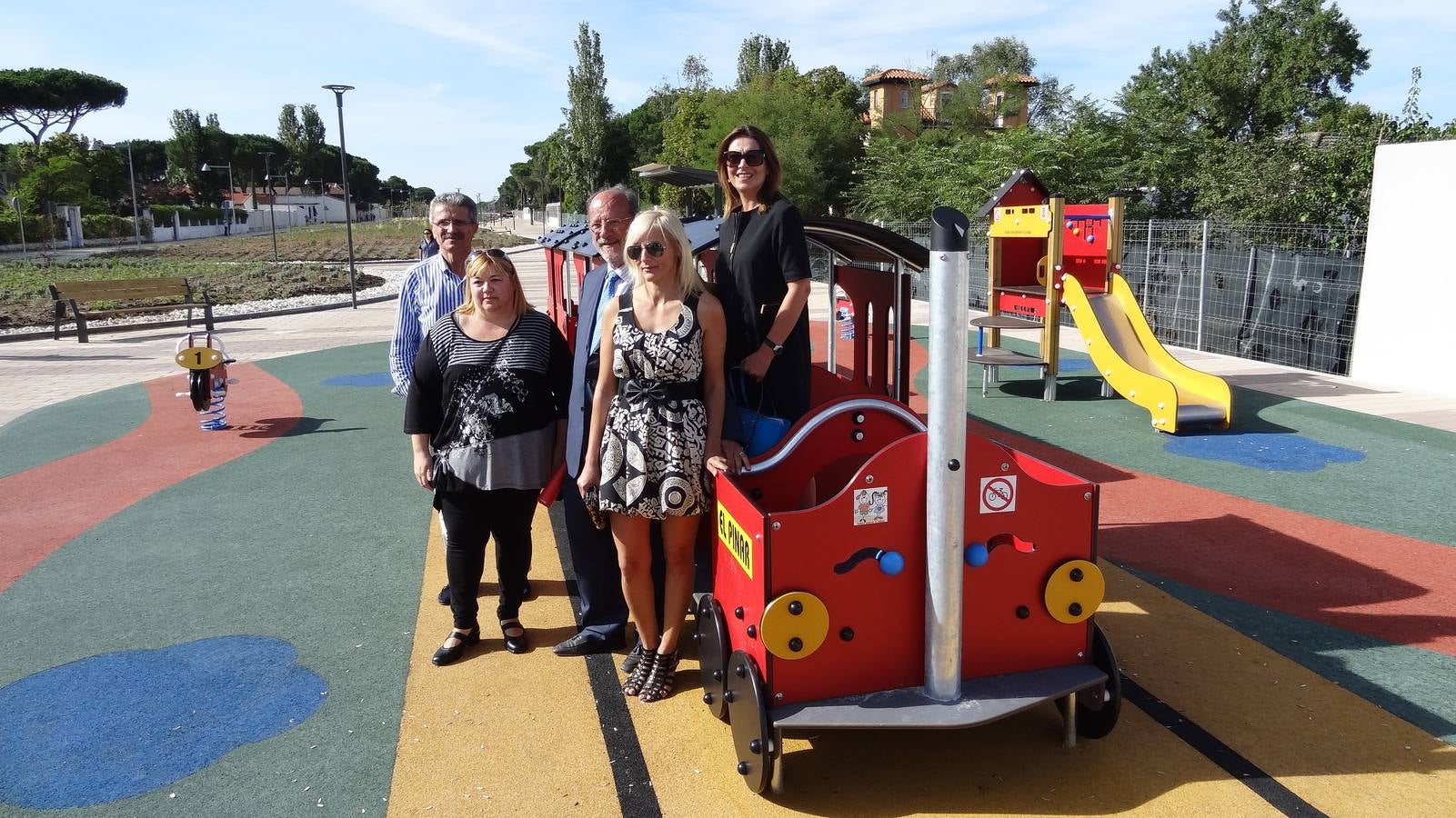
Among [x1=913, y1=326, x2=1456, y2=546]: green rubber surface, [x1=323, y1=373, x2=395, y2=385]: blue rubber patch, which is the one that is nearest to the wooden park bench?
[x1=323, y1=373, x2=395, y2=385]: blue rubber patch

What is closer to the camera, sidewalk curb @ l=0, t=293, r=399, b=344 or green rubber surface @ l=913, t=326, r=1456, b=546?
green rubber surface @ l=913, t=326, r=1456, b=546

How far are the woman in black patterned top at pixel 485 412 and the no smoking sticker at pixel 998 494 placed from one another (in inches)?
71.2

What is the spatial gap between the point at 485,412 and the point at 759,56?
201ft

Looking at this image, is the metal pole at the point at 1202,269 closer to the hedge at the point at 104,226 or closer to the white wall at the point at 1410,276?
the white wall at the point at 1410,276

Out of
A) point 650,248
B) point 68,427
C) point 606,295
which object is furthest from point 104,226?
point 650,248

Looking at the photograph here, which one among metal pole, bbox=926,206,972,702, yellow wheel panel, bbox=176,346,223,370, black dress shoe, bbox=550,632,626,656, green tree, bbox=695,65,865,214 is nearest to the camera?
metal pole, bbox=926,206,972,702

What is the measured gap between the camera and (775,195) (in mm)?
3992

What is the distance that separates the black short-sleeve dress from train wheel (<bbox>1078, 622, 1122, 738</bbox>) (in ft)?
5.03

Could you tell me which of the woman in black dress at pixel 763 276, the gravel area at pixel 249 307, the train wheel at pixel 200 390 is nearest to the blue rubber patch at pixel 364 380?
the train wheel at pixel 200 390

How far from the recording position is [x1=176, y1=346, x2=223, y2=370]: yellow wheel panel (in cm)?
862

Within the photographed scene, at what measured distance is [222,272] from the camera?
31375 mm

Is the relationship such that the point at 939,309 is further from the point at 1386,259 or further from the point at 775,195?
the point at 1386,259

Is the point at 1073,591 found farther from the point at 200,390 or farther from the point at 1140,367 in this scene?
the point at 200,390

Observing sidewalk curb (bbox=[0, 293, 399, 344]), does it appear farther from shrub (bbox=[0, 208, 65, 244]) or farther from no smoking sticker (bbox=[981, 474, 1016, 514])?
shrub (bbox=[0, 208, 65, 244])
